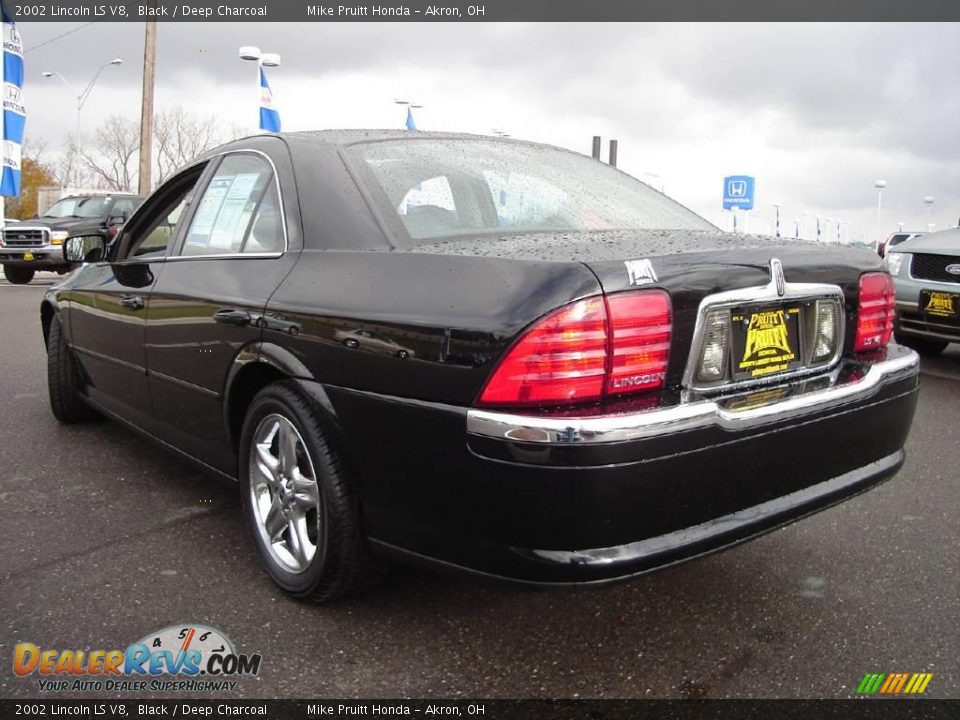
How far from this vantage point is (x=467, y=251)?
2.19m

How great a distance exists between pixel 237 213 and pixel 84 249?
5.84ft

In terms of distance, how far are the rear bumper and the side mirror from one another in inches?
104

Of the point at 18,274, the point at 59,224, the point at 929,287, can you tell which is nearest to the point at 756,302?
the point at 929,287

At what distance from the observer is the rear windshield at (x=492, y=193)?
2525 mm

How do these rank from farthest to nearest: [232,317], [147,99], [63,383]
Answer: [147,99], [63,383], [232,317]

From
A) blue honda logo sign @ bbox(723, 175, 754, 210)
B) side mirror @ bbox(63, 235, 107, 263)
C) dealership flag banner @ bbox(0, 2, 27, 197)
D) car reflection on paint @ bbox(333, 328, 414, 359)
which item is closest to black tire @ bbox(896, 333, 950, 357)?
side mirror @ bbox(63, 235, 107, 263)

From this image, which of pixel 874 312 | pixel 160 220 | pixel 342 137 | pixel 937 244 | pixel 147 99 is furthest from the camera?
pixel 147 99

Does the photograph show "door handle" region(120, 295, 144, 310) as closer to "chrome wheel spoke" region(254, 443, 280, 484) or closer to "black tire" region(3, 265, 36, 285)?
"chrome wheel spoke" region(254, 443, 280, 484)

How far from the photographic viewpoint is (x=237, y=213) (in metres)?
3.05

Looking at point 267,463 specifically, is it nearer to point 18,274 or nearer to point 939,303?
point 939,303

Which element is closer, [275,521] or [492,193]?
[275,521]

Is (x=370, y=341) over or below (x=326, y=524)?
over

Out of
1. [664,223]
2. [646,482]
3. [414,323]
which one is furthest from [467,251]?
[664,223]

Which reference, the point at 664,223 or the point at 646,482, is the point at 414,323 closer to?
the point at 646,482
